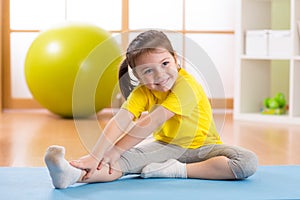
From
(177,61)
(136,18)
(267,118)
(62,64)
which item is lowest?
(267,118)

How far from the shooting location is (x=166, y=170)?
188 cm

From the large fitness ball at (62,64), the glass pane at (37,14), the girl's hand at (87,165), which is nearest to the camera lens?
the girl's hand at (87,165)

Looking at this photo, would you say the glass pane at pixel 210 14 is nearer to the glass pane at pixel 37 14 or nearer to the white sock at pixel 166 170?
the glass pane at pixel 37 14

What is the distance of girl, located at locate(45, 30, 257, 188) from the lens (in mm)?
1794

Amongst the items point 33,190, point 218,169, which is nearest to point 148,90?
point 218,169

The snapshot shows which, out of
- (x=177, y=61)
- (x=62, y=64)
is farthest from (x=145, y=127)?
(x=62, y=64)

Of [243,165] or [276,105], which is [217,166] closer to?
[243,165]

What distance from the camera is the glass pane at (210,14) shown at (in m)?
4.30

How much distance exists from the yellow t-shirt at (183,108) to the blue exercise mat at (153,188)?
0.43ft

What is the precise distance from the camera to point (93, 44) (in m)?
3.56

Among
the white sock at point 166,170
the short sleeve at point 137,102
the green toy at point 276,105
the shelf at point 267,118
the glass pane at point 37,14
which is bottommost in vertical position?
the shelf at point 267,118

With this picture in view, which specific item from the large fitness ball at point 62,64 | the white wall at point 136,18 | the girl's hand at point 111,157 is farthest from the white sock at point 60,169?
the white wall at point 136,18

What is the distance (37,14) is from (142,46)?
2.55 m

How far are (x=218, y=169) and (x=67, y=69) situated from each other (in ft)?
5.97
